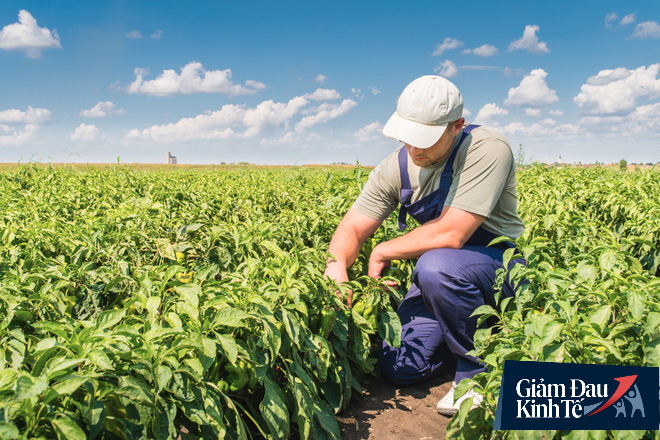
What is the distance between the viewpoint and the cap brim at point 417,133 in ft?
8.29

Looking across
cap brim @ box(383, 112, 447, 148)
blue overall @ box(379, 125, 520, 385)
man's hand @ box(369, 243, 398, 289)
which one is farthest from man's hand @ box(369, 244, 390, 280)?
cap brim @ box(383, 112, 447, 148)

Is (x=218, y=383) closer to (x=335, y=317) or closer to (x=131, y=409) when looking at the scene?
(x=131, y=409)

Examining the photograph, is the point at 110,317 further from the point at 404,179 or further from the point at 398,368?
the point at 404,179

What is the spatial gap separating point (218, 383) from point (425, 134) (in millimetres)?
1564

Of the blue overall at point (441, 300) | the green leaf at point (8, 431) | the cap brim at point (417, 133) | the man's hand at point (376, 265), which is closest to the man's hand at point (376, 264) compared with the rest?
the man's hand at point (376, 265)

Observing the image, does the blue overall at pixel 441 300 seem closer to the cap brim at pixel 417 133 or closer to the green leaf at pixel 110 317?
the cap brim at pixel 417 133

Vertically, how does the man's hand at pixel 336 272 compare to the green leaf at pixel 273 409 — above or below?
above

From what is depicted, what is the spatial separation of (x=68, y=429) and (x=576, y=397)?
61.3 inches

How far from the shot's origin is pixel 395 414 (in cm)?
256

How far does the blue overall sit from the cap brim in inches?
10.6

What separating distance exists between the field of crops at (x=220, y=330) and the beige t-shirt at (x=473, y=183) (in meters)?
0.39

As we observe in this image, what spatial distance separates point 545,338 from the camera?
158cm

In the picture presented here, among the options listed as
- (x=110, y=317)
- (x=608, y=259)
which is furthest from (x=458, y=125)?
(x=110, y=317)

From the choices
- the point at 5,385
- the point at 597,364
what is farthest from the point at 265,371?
the point at 597,364
